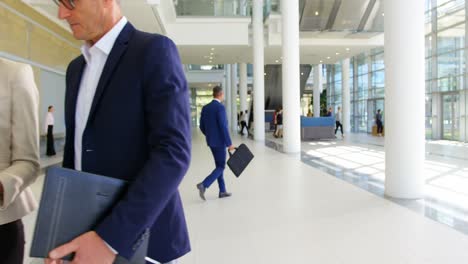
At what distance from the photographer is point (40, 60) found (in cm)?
1304

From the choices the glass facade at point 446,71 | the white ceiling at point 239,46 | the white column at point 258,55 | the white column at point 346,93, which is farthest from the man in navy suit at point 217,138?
the white column at point 346,93

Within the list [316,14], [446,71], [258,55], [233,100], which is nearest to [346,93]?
[446,71]

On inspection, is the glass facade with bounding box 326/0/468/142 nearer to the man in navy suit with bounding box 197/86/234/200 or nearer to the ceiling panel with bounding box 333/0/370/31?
the ceiling panel with bounding box 333/0/370/31

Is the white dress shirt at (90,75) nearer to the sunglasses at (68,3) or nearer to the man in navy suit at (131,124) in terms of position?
the man in navy suit at (131,124)

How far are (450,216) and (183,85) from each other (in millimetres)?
5049

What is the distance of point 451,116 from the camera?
1995 cm

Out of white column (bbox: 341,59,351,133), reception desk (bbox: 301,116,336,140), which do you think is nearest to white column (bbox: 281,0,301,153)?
reception desk (bbox: 301,116,336,140)

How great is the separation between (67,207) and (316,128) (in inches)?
770

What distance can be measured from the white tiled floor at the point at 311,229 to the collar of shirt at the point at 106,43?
283 centimetres

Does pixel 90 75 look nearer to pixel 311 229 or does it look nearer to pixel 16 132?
pixel 16 132

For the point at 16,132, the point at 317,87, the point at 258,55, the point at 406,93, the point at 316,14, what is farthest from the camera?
the point at 317,87

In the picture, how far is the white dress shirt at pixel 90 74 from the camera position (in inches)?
47.4

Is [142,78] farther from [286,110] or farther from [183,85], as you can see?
[286,110]

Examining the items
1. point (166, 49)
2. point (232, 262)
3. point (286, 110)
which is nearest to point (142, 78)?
point (166, 49)
